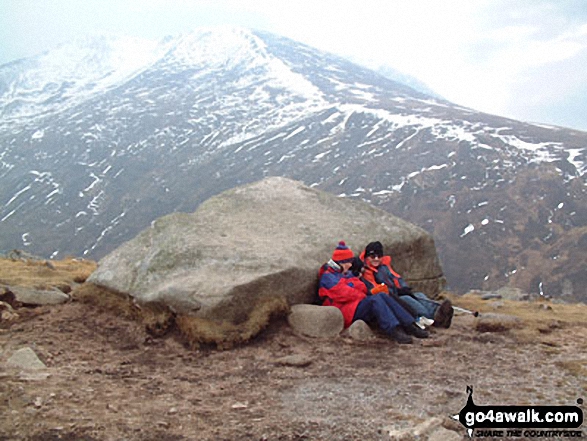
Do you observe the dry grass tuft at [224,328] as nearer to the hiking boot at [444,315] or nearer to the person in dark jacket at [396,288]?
the person in dark jacket at [396,288]

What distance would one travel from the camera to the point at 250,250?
13055 mm

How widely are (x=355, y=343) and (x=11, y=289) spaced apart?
8.59 meters

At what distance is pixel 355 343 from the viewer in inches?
438

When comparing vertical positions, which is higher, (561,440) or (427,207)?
(561,440)

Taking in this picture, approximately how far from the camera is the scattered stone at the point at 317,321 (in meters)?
11.5

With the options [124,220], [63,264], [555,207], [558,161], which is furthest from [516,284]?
[124,220]

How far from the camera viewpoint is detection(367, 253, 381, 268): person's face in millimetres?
13117

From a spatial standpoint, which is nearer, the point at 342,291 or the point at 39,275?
the point at 342,291

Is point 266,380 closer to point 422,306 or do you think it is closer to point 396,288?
point 396,288

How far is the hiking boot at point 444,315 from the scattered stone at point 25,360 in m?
8.65

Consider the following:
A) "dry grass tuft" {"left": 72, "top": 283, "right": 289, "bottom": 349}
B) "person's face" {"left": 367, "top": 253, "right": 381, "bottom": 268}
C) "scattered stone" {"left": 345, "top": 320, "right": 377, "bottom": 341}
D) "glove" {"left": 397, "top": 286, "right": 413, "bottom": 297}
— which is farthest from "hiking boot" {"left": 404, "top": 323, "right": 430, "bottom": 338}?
"dry grass tuft" {"left": 72, "top": 283, "right": 289, "bottom": 349}

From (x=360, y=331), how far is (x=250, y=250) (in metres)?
3.49

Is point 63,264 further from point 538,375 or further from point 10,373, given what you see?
point 538,375

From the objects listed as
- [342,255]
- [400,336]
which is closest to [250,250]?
[342,255]
